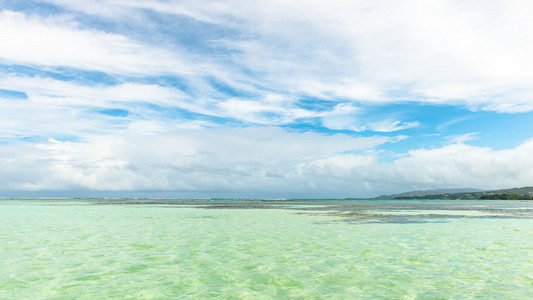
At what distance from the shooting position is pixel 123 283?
1347cm

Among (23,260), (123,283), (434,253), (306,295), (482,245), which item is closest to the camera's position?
(306,295)

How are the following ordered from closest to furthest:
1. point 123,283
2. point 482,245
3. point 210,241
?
point 123,283 → point 482,245 → point 210,241

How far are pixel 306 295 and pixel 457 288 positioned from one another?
18.0ft

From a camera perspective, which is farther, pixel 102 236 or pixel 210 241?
pixel 102 236

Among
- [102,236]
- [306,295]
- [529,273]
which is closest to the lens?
[306,295]

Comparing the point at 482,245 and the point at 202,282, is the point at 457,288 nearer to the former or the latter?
the point at 202,282

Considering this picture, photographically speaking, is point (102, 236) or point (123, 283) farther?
point (102, 236)

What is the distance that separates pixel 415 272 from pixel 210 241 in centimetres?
1368

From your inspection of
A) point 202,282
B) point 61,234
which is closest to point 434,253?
point 202,282

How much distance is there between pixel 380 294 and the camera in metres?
12.0

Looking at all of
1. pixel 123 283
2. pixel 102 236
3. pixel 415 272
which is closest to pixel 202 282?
pixel 123 283

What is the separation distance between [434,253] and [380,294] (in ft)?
29.6

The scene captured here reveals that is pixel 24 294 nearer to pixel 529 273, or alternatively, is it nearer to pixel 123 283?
pixel 123 283

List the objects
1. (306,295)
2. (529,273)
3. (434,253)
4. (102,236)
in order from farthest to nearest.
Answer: (102,236)
(434,253)
(529,273)
(306,295)
